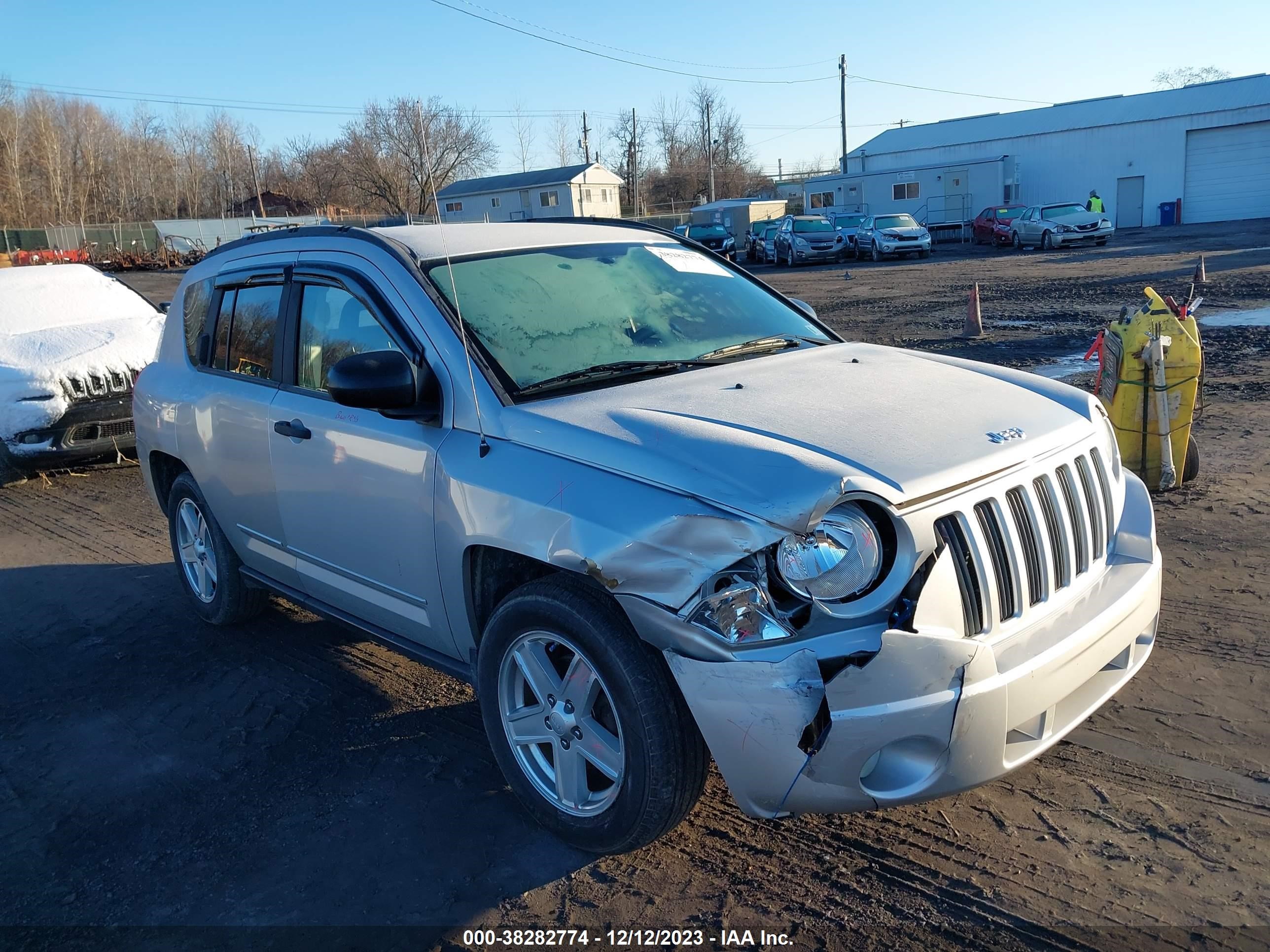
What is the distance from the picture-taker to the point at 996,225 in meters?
35.8

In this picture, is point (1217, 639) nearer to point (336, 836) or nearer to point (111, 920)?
point (336, 836)

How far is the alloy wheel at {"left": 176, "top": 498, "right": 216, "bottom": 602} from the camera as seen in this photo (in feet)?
17.3

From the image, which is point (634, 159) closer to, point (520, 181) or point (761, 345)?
point (520, 181)

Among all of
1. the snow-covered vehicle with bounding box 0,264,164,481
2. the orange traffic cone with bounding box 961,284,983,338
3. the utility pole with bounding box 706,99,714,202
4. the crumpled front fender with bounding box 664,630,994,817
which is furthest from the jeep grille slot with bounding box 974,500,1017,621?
the utility pole with bounding box 706,99,714,202

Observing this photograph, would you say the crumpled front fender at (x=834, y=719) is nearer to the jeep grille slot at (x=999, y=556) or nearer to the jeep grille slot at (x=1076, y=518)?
the jeep grille slot at (x=999, y=556)

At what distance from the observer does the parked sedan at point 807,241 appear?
111 feet

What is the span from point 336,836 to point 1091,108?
178 ft

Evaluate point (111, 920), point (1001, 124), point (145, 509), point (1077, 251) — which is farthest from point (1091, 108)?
point (111, 920)

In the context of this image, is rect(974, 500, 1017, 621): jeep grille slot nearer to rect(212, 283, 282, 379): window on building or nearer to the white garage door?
rect(212, 283, 282, 379): window on building

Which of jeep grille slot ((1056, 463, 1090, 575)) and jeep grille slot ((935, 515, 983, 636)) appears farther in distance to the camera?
jeep grille slot ((1056, 463, 1090, 575))

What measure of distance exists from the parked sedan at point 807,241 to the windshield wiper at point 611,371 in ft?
104

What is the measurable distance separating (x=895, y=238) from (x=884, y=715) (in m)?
32.3

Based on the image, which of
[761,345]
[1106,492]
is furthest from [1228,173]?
[1106,492]

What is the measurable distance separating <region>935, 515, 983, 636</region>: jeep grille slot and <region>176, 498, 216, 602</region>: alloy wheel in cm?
394
